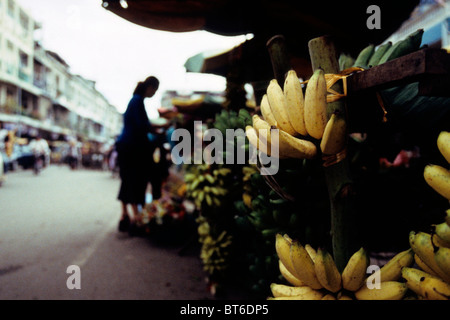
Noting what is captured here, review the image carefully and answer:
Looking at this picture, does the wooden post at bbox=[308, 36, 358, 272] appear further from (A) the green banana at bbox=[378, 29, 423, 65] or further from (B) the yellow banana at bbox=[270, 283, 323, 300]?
(A) the green banana at bbox=[378, 29, 423, 65]

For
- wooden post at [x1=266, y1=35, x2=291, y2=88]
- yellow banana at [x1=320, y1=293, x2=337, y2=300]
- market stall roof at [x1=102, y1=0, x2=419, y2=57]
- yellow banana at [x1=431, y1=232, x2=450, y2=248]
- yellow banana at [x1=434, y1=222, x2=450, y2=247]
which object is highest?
market stall roof at [x1=102, y1=0, x2=419, y2=57]

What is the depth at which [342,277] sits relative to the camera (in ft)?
3.38

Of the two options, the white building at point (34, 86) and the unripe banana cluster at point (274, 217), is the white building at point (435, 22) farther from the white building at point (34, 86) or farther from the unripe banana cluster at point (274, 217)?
the white building at point (34, 86)

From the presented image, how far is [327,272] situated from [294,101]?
2.03 ft

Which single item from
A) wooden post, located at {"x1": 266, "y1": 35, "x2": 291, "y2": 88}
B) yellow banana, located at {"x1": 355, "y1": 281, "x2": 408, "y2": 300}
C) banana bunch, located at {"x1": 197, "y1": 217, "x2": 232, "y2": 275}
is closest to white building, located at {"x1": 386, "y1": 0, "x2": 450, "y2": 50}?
banana bunch, located at {"x1": 197, "y1": 217, "x2": 232, "y2": 275}

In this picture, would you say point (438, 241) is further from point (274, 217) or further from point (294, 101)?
point (274, 217)

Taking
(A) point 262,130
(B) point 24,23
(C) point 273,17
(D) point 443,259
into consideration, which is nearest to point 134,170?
(C) point 273,17

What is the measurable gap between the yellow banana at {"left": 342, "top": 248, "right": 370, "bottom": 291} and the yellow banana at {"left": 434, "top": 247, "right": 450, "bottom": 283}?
21cm

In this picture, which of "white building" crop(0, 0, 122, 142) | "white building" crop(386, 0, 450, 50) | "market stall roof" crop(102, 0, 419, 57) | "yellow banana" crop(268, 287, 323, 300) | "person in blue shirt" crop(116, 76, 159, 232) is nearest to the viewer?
"yellow banana" crop(268, 287, 323, 300)

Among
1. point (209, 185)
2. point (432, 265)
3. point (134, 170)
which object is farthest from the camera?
point (134, 170)

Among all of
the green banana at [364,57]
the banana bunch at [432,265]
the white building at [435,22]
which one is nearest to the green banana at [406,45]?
the green banana at [364,57]

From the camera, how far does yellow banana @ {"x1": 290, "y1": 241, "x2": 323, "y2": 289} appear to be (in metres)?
0.99

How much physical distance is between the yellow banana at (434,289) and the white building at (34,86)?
15626 mm

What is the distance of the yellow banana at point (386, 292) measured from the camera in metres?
0.93
